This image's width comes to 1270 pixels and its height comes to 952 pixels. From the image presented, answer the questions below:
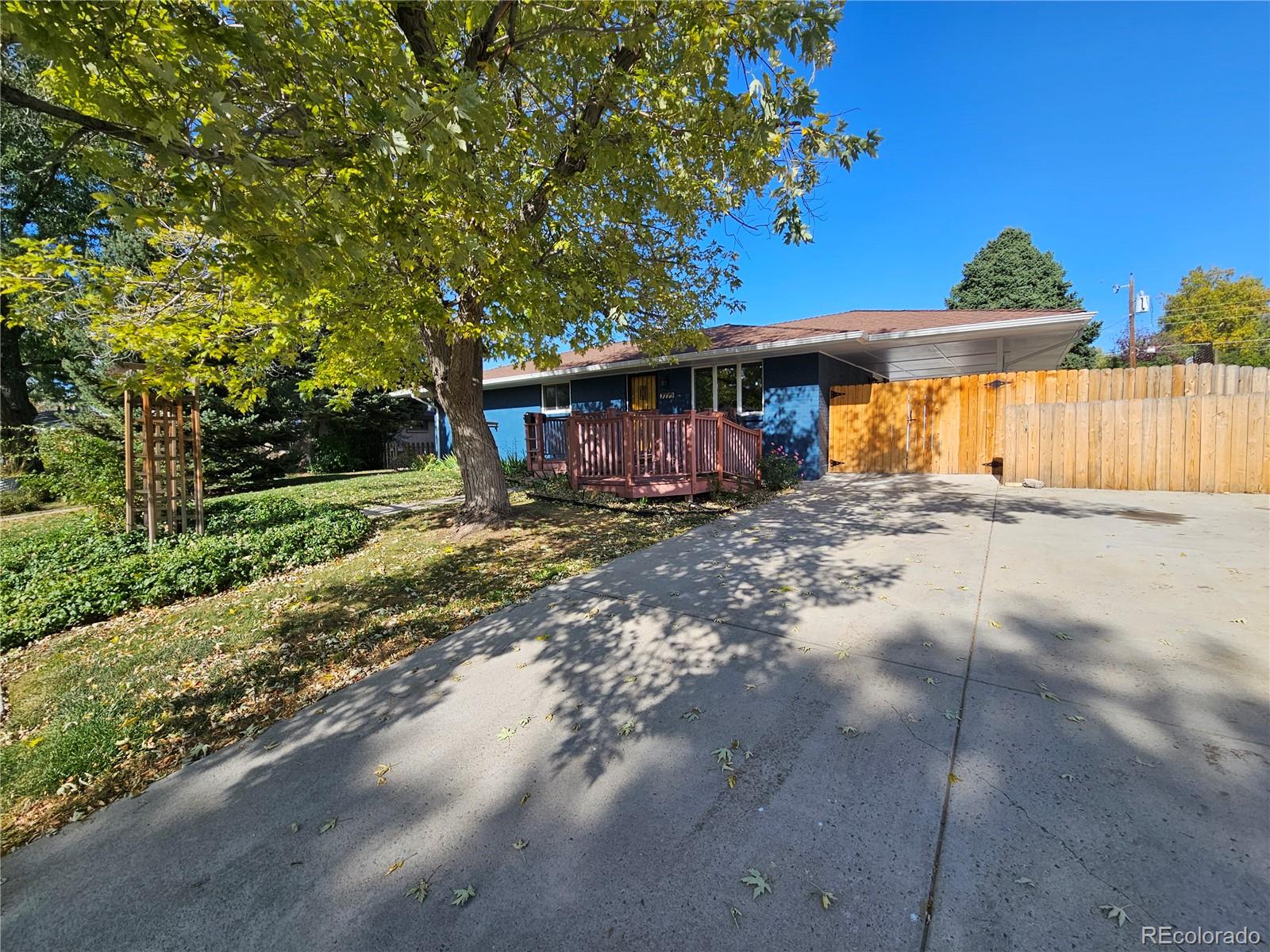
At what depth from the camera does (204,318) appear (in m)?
5.61

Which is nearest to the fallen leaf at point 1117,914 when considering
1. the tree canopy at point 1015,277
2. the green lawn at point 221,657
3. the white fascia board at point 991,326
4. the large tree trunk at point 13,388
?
the green lawn at point 221,657

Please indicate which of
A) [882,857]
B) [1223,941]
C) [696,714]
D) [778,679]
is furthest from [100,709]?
[1223,941]

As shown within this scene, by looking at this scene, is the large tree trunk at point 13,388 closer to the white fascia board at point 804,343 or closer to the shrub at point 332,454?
Answer: the shrub at point 332,454

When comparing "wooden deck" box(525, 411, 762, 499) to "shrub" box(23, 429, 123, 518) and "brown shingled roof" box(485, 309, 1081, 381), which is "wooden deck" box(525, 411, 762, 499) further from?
"shrub" box(23, 429, 123, 518)

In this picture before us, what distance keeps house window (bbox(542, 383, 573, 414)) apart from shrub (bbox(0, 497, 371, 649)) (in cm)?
904

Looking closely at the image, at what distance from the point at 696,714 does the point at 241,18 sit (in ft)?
14.6

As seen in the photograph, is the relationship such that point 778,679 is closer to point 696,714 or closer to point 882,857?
point 696,714

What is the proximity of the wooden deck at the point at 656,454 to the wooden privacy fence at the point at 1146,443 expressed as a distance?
199 inches

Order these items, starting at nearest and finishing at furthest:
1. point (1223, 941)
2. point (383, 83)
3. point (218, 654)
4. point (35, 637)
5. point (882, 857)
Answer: point (1223, 941), point (882, 857), point (383, 83), point (218, 654), point (35, 637)

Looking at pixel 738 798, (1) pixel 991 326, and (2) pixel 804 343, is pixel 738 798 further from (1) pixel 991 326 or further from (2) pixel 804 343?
(1) pixel 991 326

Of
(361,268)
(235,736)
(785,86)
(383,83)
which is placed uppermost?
(785,86)

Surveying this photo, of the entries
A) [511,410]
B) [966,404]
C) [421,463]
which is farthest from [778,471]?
[421,463]

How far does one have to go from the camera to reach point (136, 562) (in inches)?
193

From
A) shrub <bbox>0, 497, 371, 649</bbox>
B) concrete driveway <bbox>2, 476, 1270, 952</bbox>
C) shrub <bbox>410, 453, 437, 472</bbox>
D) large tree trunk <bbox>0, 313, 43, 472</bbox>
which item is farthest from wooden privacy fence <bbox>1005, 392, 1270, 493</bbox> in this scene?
large tree trunk <bbox>0, 313, 43, 472</bbox>
